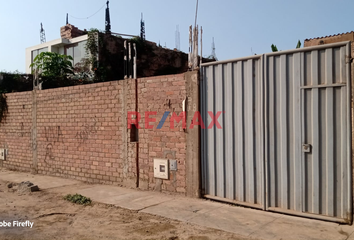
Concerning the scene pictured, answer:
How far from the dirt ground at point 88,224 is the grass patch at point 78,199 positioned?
Result: 0.39 ft

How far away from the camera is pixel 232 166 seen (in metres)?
5.65

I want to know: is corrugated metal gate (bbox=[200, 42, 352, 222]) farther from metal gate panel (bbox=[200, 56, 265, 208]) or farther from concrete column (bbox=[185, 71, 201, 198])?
concrete column (bbox=[185, 71, 201, 198])

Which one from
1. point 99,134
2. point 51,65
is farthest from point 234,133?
point 51,65

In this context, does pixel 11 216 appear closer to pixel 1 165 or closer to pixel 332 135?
pixel 332 135

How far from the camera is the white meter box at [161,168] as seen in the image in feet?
21.6

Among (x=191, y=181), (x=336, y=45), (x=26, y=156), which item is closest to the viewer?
(x=336, y=45)

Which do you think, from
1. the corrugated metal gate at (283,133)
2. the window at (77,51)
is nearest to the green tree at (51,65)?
the window at (77,51)

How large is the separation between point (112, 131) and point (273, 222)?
15.0 feet

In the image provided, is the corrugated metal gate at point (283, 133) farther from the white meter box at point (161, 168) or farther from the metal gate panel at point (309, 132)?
the white meter box at point (161, 168)

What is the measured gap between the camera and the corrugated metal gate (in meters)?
4.56

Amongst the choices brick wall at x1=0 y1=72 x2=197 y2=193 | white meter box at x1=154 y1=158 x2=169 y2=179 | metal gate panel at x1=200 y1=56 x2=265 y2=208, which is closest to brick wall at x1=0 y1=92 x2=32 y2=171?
brick wall at x1=0 y1=72 x2=197 y2=193

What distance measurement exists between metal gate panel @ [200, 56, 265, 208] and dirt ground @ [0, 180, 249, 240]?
131 centimetres

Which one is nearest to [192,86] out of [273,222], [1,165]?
[273,222]

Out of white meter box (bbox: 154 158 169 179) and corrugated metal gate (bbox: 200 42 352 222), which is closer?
corrugated metal gate (bbox: 200 42 352 222)
